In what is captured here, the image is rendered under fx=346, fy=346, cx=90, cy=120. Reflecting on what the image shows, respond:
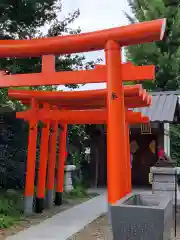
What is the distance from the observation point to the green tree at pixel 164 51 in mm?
21891

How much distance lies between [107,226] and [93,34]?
4325mm

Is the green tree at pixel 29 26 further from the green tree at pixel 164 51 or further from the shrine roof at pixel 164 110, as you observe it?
the green tree at pixel 164 51

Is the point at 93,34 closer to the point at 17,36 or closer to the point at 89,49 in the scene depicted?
the point at 89,49

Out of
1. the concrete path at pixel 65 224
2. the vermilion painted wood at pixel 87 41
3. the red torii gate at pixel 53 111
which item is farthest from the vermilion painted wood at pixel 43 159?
the vermilion painted wood at pixel 87 41

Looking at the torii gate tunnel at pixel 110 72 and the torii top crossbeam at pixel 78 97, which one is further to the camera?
the torii top crossbeam at pixel 78 97

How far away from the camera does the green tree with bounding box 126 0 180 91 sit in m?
21.9

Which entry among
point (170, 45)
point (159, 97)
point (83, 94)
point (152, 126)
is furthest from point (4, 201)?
point (170, 45)

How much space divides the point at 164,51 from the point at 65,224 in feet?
56.8

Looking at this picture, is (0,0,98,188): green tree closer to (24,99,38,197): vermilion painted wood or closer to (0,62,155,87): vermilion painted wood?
(24,99,38,197): vermilion painted wood

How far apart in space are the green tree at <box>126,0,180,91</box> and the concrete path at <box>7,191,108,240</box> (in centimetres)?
1315

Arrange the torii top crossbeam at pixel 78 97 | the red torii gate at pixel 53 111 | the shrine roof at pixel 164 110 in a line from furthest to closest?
the shrine roof at pixel 164 110 < the red torii gate at pixel 53 111 < the torii top crossbeam at pixel 78 97

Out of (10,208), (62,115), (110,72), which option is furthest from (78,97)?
(10,208)

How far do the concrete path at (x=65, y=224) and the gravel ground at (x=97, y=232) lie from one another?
144mm

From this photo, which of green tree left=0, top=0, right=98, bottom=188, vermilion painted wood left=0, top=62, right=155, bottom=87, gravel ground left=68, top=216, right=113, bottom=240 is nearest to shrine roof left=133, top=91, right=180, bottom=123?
green tree left=0, top=0, right=98, bottom=188
